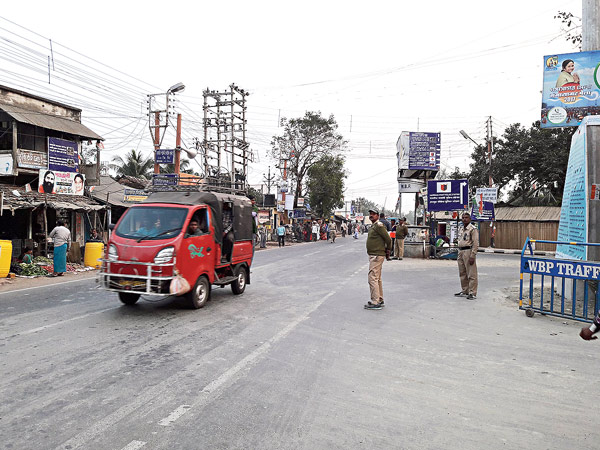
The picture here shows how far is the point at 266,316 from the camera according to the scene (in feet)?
26.0

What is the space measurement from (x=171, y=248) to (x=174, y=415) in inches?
168

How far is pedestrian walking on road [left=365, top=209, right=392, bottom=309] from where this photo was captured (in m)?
8.92

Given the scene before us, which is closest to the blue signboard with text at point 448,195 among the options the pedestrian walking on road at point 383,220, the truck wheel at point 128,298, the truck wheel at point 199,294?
the pedestrian walking on road at point 383,220

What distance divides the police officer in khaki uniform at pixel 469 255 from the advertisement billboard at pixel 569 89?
3.72 m

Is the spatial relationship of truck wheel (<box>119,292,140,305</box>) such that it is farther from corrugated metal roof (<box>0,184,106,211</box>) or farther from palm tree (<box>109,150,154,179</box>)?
palm tree (<box>109,150,154,179</box>)

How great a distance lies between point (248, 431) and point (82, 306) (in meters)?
6.34

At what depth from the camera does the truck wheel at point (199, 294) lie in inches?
321

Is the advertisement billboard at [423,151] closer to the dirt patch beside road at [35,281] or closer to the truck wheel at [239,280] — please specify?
the truck wheel at [239,280]

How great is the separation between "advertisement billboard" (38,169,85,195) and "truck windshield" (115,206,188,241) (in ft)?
40.3

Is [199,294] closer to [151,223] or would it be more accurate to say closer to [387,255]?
[151,223]

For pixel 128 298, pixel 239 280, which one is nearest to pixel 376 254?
pixel 239 280

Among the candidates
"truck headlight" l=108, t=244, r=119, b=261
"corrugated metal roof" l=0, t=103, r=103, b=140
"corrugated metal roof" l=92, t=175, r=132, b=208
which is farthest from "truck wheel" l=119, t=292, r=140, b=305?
"corrugated metal roof" l=92, t=175, r=132, b=208

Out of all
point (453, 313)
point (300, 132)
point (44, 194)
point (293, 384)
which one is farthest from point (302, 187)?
point (293, 384)

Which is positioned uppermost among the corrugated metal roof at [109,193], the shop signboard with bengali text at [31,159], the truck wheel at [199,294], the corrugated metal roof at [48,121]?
the corrugated metal roof at [48,121]
